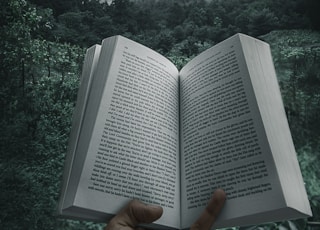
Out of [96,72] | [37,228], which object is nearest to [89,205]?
[96,72]

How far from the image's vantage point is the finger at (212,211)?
20.8 inches

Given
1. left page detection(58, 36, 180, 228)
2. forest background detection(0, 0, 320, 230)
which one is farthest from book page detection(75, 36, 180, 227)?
forest background detection(0, 0, 320, 230)

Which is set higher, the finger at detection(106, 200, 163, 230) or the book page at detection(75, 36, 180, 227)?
the book page at detection(75, 36, 180, 227)

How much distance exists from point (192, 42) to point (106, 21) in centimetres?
33

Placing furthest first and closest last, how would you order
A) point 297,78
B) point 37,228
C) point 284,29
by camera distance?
point 284,29, point 297,78, point 37,228

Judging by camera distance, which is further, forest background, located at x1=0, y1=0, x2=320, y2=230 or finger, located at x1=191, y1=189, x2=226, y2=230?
forest background, located at x1=0, y1=0, x2=320, y2=230

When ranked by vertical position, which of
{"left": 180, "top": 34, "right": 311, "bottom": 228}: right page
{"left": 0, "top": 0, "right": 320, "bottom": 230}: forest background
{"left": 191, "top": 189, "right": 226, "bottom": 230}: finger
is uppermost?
{"left": 0, "top": 0, "right": 320, "bottom": 230}: forest background

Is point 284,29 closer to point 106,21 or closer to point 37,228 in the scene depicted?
point 106,21

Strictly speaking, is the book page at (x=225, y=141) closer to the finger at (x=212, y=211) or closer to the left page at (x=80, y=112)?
the finger at (x=212, y=211)

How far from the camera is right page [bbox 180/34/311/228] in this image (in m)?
0.51

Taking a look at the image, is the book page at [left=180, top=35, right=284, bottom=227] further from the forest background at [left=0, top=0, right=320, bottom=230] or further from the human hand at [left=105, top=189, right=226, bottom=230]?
the forest background at [left=0, top=0, right=320, bottom=230]

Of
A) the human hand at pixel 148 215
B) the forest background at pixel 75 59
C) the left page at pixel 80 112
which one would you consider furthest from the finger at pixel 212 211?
the forest background at pixel 75 59

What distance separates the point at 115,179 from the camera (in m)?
0.54

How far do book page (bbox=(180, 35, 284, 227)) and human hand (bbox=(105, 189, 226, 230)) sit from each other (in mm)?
17
